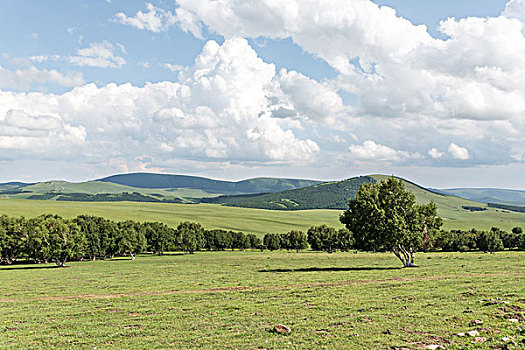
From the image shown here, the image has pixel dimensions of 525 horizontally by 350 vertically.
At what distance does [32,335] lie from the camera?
24.7 m

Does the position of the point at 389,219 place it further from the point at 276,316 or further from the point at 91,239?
the point at 91,239

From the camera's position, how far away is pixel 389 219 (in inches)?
2482

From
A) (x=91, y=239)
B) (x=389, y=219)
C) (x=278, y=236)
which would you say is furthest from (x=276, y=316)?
(x=278, y=236)

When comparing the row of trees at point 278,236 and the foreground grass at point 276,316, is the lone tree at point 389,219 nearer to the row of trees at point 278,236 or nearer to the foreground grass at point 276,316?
the row of trees at point 278,236

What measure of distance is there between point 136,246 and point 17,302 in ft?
309

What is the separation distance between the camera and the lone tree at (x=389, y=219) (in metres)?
62.8

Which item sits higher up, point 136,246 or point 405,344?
point 405,344

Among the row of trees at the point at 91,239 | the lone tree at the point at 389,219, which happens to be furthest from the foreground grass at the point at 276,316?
the row of trees at the point at 91,239

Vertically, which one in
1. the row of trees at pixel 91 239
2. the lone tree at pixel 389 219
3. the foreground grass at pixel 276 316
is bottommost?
the row of trees at pixel 91 239

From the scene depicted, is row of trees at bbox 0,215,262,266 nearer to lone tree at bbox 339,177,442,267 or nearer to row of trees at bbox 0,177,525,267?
row of trees at bbox 0,177,525,267

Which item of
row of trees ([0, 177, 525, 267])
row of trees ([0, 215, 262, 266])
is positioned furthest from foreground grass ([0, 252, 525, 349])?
row of trees ([0, 215, 262, 266])

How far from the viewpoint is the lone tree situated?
206ft

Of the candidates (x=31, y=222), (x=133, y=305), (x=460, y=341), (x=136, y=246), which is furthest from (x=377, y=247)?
(x=31, y=222)

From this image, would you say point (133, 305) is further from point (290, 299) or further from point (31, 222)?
point (31, 222)
